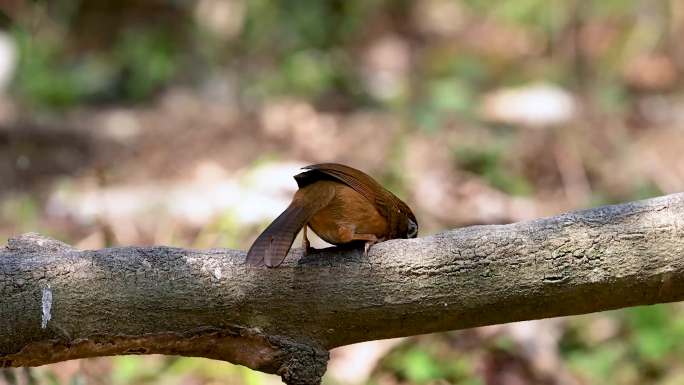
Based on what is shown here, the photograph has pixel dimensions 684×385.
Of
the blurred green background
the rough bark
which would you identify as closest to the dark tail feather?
the rough bark

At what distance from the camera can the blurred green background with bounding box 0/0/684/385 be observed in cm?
426

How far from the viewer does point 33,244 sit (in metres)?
2.37

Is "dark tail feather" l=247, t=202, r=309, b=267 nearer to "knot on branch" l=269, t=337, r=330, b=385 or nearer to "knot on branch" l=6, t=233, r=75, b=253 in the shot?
"knot on branch" l=269, t=337, r=330, b=385

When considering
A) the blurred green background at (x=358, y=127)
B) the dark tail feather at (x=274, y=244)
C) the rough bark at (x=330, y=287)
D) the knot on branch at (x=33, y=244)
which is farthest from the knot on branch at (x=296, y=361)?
the blurred green background at (x=358, y=127)

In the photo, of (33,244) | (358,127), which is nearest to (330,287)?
(33,244)

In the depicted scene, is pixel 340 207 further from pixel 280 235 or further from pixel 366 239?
pixel 280 235

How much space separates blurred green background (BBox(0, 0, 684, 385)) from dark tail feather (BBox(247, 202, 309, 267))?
1112 millimetres

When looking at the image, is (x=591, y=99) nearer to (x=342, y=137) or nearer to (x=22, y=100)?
(x=342, y=137)

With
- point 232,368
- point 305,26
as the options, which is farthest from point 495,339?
point 305,26

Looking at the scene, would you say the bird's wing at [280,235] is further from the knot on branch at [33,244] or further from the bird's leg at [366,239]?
the knot on branch at [33,244]

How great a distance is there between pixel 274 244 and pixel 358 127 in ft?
16.5

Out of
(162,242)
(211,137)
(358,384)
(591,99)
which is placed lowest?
(358,384)

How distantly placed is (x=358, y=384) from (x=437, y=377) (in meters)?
0.36

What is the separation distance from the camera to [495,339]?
434 cm
